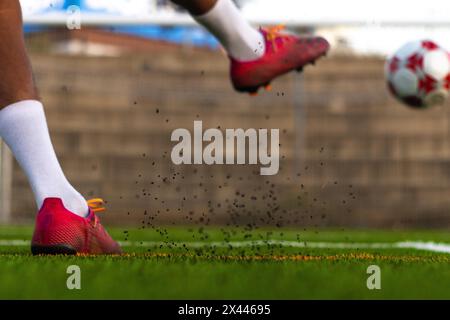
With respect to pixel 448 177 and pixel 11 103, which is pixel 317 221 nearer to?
pixel 448 177

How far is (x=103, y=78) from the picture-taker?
862 centimetres

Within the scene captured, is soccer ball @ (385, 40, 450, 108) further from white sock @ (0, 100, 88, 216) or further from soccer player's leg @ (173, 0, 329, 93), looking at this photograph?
white sock @ (0, 100, 88, 216)

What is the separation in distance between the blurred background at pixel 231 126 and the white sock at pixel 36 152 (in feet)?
17.6

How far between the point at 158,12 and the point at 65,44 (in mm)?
1340

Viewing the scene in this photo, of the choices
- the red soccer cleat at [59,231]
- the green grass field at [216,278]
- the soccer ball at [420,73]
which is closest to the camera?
the green grass field at [216,278]

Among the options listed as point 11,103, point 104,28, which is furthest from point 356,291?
point 104,28

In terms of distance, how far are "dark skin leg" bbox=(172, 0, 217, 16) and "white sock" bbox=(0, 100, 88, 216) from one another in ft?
1.89

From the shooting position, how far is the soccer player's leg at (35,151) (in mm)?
2580

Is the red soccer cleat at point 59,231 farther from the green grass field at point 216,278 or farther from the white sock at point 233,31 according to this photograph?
the white sock at point 233,31

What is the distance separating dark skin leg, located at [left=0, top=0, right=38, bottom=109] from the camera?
2590mm

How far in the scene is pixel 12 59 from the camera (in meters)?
2.60

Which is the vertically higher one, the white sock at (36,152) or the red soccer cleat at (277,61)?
the red soccer cleat at (277,61)

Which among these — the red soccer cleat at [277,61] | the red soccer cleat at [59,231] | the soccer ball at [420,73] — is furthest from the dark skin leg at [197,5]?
the soccer ball at [420,73]

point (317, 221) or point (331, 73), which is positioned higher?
point (331, 73)
